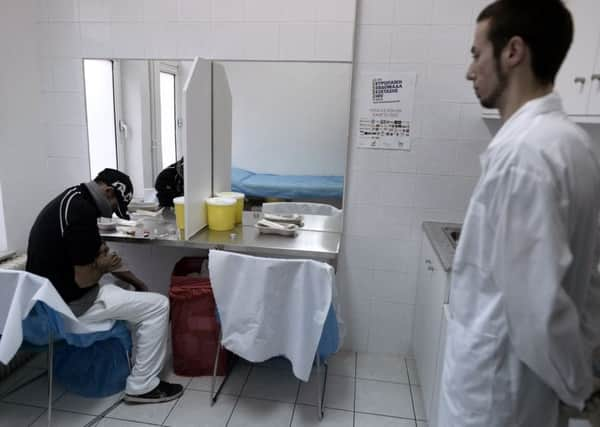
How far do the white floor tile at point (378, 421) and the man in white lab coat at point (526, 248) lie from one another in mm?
1011

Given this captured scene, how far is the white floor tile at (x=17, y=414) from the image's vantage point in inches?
73.0

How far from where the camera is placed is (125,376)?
2.05 m

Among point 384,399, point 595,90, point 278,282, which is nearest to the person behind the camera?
point 595,90

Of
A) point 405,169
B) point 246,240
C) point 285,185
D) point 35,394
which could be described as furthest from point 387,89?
point 35,394

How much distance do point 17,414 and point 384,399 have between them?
1693 millimetres

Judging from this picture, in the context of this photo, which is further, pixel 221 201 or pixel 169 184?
pixel 169 184

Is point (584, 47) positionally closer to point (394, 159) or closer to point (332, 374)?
point (394, 159)

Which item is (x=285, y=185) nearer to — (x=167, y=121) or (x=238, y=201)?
(x=238, y=201)

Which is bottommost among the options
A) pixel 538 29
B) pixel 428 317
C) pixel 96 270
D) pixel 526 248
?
pixel 428 317

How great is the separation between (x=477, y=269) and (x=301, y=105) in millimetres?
1673

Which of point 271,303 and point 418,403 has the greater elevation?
point 271,303

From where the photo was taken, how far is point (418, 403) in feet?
6.84

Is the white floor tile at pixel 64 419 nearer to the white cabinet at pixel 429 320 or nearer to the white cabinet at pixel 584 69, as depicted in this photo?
the white cabinet at pixel 429 320

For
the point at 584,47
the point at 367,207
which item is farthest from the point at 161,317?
the point at 584,47
